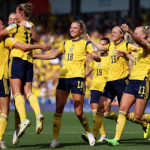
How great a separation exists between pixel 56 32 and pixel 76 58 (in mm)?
19804

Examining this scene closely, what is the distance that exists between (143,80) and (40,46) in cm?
223

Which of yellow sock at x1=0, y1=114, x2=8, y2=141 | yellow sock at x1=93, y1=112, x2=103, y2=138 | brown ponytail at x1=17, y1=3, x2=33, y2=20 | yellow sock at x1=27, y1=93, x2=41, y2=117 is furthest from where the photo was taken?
yellow sock at x1=93, y1=112, x2=103, y2=138

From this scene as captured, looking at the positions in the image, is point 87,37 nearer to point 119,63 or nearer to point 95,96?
point 119,63

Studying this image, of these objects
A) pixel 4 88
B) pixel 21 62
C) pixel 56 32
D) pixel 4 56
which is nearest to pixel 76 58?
pixel 21 62

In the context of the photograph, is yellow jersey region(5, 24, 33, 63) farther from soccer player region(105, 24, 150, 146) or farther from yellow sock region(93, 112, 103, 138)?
yellow sock region(93, 112, 103, 138)

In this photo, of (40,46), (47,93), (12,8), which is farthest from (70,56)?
(12,8)

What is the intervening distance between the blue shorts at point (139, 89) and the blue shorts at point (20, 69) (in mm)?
2000

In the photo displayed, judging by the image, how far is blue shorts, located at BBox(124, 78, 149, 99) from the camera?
31.8ft

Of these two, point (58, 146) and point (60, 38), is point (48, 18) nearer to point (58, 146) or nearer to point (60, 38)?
point (60, 38)

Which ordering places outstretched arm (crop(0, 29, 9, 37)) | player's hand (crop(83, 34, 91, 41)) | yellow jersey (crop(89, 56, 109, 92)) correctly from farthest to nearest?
yellow jersey (crop(89, 56, 109, 92)) → player's hand (crop(83, 34, 91, 41)) → outstretched arm (crop(0, 29, 9, 37))

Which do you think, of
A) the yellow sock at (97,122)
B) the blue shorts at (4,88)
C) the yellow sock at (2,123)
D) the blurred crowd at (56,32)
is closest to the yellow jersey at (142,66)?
the yellow sock at (97,122)

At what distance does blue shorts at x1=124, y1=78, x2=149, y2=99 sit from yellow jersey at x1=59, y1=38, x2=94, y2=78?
3.13 feet

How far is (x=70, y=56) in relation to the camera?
387 inches

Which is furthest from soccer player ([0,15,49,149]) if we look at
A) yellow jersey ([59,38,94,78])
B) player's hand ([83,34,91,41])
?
player's hand ([83,34,91,41])
